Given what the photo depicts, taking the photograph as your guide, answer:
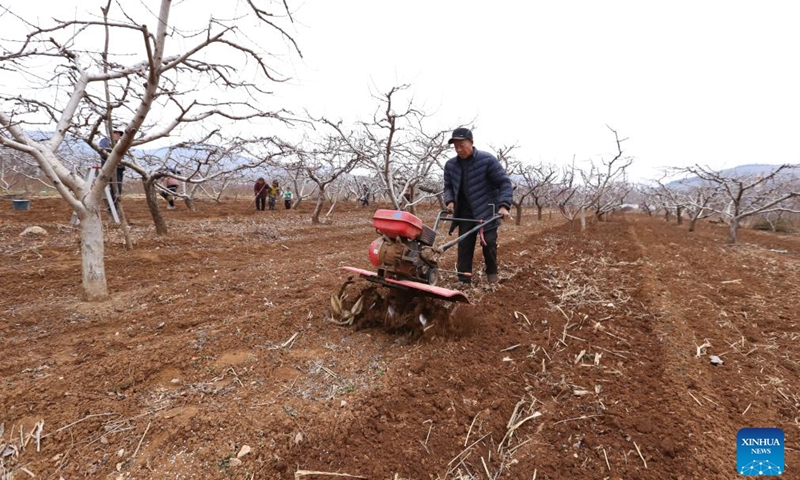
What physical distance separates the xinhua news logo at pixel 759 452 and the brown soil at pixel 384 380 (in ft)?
0.18

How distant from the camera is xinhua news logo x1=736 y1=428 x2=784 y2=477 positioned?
2029 millimetres

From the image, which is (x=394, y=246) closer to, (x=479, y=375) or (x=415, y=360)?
(x=415, y=360)

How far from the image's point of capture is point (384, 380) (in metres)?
2.71

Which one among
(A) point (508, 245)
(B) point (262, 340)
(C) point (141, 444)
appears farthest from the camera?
(A) point (508, 245)

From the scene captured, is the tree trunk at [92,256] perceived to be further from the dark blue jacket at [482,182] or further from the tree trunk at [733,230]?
the tree trunk at [733,230]

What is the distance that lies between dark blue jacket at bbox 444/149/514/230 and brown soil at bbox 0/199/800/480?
1.13m

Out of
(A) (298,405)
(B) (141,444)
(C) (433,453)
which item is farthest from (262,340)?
(C) (433,453)

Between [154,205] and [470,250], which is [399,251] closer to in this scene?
[470,250]

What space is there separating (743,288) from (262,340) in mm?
7025

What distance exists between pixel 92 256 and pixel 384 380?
3.66m

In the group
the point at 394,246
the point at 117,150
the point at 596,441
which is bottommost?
the point at 596,441

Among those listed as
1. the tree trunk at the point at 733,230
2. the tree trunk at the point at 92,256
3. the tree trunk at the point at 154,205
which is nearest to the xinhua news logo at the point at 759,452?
the tree trunk at the point at 92,256

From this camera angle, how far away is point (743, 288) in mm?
5672

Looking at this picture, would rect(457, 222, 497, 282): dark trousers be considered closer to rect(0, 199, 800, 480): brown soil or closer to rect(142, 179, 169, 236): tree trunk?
rect(0, 199, 800, 480): brown soil
